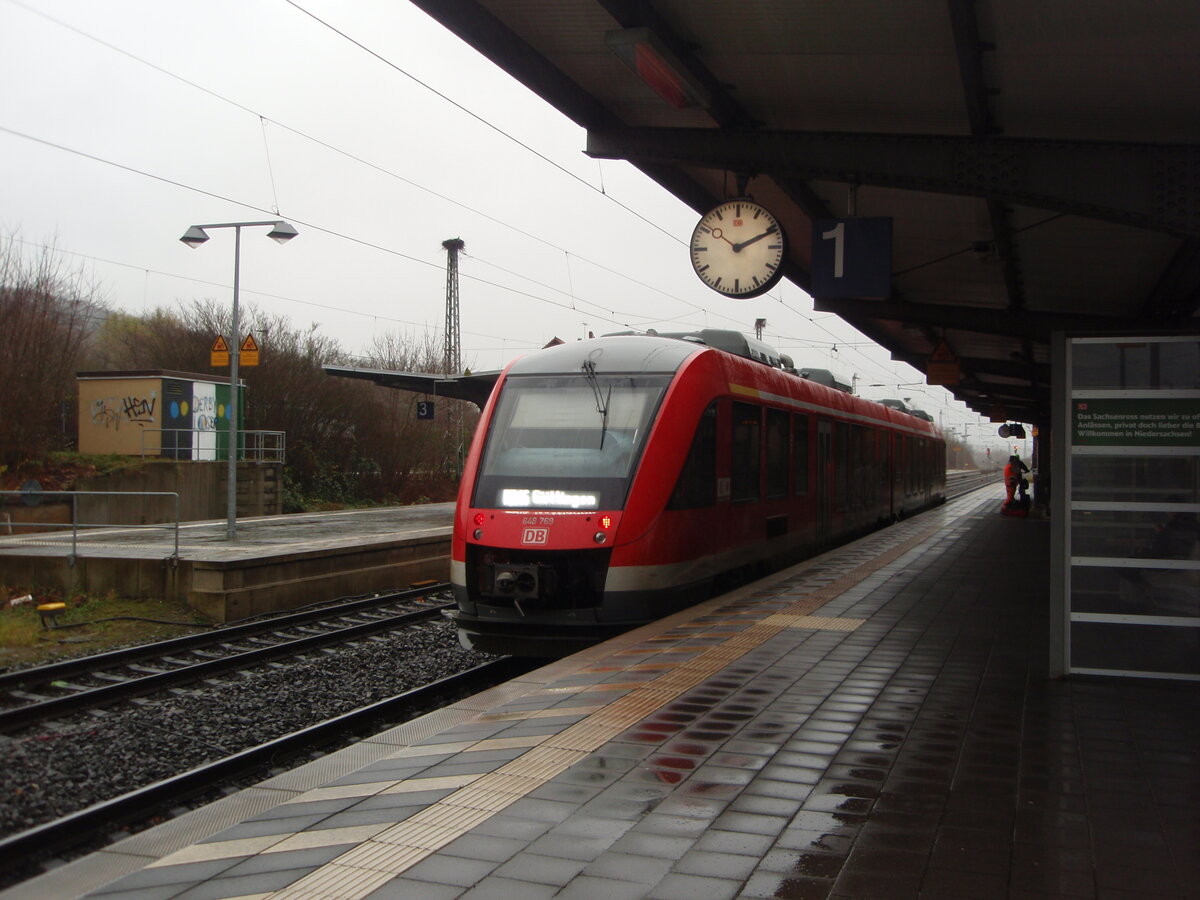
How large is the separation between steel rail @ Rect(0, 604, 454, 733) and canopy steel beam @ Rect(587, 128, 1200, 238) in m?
5.62

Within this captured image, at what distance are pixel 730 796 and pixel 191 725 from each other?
16.4ft

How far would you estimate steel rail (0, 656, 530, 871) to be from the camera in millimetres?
5219

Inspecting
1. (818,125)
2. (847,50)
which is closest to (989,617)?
(818,125)

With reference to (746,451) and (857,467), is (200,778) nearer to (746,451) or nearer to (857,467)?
(746,451)

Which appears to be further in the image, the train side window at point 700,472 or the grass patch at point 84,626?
the grass patch at point 84,626

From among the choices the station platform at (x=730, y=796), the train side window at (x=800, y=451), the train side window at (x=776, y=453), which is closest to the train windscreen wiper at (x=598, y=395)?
the station platform at (x=730, y=796)

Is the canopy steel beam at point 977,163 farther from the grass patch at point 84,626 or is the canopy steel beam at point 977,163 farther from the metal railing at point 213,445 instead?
the metal railing at point 213,445

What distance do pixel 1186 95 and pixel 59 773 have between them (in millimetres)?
7962

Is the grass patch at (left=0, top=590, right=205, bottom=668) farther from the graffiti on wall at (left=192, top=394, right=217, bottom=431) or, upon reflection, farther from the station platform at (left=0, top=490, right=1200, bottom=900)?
the graffiti on wall at (left=192, top=394, right=217, bottom=431)

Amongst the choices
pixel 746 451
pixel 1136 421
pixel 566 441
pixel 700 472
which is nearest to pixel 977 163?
pixel 1136 421

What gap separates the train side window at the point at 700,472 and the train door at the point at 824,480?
483cm

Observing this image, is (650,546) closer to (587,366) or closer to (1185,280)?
(587,366)

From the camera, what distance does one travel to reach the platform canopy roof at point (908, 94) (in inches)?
233

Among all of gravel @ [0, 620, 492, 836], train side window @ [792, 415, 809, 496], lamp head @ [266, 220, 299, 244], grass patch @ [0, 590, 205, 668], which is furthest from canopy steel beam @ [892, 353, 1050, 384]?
grass patch @ [0, 590, 205, 668]
